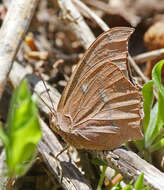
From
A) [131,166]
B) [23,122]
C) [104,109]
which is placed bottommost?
[131,166]

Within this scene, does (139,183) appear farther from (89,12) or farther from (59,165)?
(89,12)

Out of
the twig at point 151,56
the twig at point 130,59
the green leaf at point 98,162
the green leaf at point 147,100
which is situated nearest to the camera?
the green leaf at point 98,162

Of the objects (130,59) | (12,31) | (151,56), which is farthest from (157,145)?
(12,31)

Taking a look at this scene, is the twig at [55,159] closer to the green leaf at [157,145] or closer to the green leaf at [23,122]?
the green leaf at [157,145]

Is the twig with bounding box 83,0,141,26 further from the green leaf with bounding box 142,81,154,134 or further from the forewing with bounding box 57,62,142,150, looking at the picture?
the forewing with bounding box 57,62,142,150

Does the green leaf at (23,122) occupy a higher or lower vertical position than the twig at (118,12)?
higher

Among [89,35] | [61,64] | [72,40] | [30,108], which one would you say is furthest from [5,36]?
[72,40]

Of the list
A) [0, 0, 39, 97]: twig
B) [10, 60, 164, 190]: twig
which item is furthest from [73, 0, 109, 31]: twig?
[10, 60, 164, 190]: twig

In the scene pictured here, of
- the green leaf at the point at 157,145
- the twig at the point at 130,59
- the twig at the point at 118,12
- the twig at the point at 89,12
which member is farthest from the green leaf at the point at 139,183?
the twig at the point at 118,12
